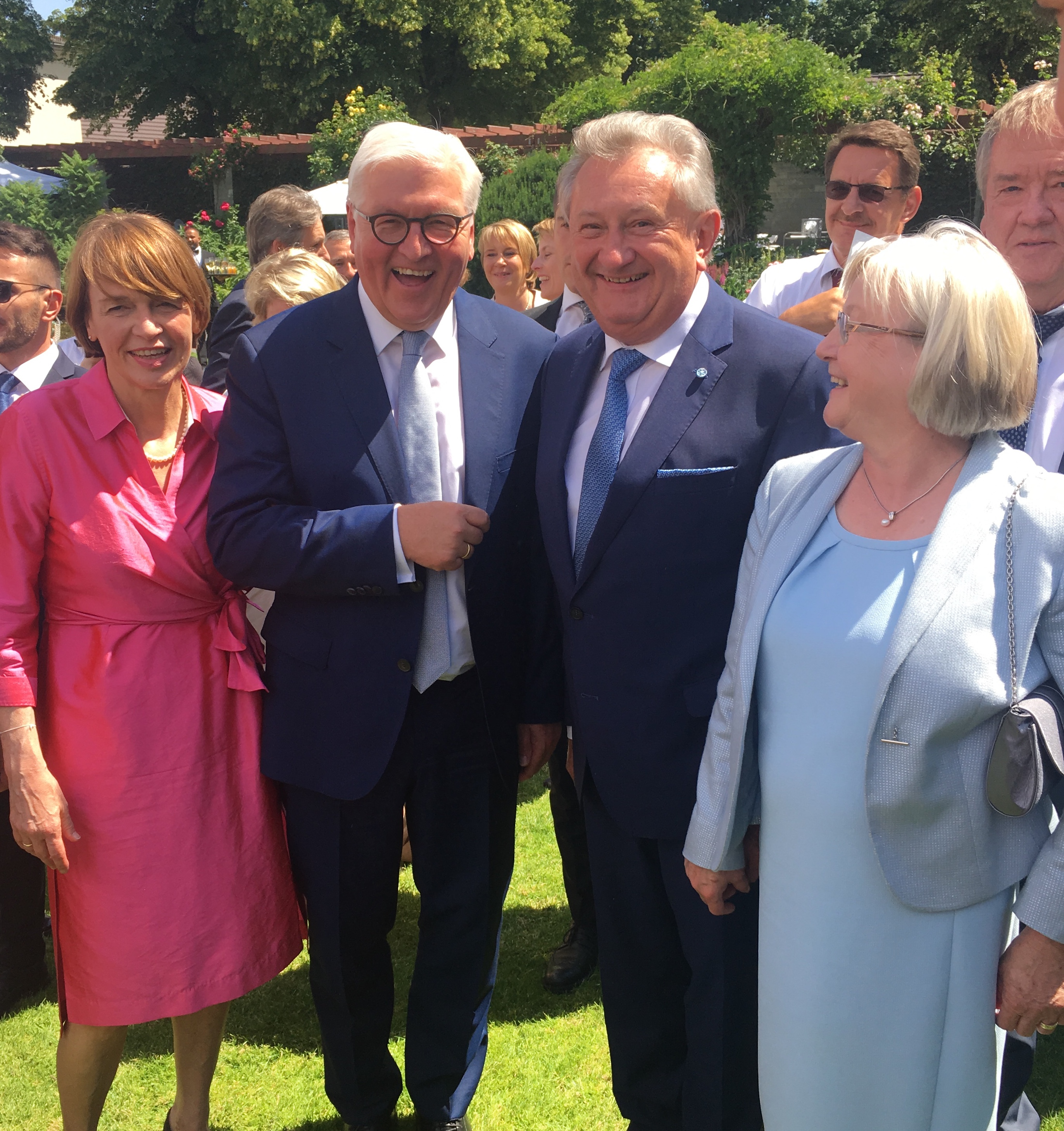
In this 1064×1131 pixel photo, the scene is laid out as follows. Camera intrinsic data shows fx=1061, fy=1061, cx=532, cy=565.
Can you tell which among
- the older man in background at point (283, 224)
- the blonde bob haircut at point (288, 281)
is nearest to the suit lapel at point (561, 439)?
the blonde bob haircut at point (288, 281)

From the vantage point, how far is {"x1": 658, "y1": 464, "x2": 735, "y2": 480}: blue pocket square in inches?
90.4

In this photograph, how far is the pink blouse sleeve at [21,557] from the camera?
2.47 m

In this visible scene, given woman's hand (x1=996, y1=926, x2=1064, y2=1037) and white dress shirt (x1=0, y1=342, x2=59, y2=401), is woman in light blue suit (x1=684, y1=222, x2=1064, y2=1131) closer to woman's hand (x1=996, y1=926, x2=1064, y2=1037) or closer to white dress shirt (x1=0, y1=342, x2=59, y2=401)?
woman's hand (x1=996, y1=926, x2=1064, y2=1037)

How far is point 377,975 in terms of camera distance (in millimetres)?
2855

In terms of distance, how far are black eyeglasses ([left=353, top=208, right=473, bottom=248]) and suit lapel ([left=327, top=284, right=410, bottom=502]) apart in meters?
0.22

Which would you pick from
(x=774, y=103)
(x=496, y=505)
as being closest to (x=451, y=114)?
(x=774, y=103)

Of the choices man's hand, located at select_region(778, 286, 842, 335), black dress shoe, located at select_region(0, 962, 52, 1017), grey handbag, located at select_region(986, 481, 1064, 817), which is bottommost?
black dress shoe, located at select_region(0, 962, 52, 1017)

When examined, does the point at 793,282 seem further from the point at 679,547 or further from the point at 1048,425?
the point at 679,547

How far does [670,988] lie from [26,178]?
23.4 metres

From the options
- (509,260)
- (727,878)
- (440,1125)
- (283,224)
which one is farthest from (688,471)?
(509,260)

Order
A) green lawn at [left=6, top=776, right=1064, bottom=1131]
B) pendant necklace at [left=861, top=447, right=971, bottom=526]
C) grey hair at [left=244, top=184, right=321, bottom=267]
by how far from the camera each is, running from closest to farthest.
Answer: pendant necklace at [left=861, top=447, right=971, bottom=526] < green lawn at [left=6, top=776, right=1064, bottom=1131] < grey hair at [left=244, top=184, right=321, bottom=267]

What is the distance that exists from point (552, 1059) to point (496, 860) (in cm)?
81

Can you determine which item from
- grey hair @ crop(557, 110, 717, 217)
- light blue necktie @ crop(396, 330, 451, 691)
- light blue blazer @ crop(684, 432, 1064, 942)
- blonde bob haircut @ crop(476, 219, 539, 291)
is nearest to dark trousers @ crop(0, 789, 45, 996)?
light blue necktie @ crop(396, 330, 451, 691)

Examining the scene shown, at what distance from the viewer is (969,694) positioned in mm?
1730
